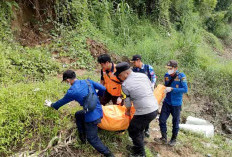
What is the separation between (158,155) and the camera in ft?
11.7

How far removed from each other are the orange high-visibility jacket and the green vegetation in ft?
2.57

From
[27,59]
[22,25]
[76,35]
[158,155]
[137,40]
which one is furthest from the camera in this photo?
[137,40]

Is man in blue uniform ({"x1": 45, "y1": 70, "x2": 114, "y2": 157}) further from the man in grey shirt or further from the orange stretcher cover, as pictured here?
the man in grey shirt

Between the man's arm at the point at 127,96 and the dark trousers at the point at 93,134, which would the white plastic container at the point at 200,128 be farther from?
the dark trousers at the point at 93,134

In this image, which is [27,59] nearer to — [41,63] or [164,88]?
[41,63]

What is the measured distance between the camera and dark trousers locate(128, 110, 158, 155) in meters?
2.81

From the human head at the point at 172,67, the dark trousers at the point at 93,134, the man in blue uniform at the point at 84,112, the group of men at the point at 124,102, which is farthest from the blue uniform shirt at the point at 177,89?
the dark trousers at the point at 93,134

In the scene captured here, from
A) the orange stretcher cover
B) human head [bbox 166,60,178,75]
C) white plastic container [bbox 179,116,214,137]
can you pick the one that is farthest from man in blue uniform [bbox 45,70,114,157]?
white plastic container [bbox 179,116,214,137]

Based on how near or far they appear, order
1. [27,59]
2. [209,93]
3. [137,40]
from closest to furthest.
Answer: [27,59]
[209,93]
[137,40]

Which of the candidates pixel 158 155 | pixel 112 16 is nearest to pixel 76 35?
pixel 112 16

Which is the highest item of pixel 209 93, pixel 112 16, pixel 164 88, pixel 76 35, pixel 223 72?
pixel 112 16

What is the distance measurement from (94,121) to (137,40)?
740 cm

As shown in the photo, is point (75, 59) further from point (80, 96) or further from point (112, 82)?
point (80, 96)

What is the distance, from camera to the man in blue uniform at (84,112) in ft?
8.46
